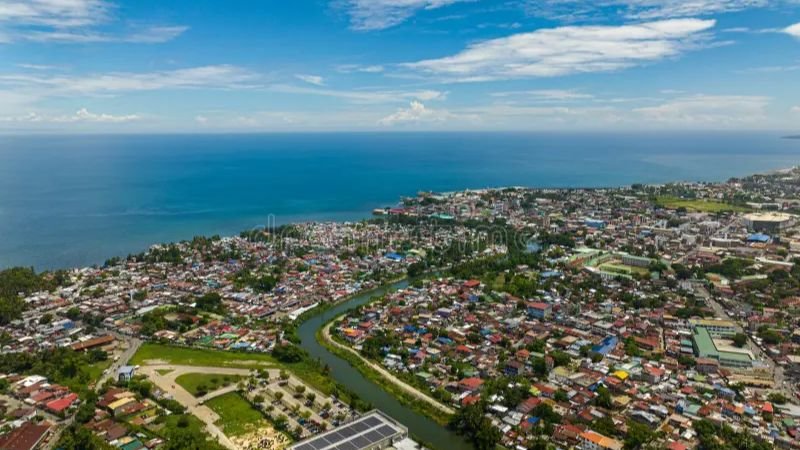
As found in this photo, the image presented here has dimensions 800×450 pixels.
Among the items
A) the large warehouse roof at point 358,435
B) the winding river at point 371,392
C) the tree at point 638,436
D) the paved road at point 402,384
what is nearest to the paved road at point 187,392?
the winding river at point 371,392

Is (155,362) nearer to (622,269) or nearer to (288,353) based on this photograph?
(288,353)

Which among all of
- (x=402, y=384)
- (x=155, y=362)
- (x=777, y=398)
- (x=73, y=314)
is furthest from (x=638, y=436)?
(x=73, y=314)

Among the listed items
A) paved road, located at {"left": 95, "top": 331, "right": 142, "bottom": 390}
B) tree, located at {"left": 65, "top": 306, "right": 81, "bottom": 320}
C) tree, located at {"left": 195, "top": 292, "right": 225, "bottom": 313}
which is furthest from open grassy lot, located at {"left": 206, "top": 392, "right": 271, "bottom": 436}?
tree, located at {"left": 65, "top": 306, "right": 81, "bottom": 320}

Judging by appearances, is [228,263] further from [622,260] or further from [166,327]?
[622,260]

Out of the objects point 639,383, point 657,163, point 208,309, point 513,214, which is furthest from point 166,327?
point 657,163

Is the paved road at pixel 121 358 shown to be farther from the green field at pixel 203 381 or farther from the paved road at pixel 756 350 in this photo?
the paved road at pixel 756 350

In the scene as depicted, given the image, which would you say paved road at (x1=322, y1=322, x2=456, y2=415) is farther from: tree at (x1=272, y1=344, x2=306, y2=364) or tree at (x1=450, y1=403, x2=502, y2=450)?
tree at (x1=272, y1=344, x2=306, y2=364)
